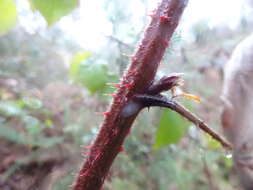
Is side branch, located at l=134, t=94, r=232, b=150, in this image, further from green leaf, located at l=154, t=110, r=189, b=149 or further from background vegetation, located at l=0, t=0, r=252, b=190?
green leaf, located at l=154, t=110, r=189, b=149

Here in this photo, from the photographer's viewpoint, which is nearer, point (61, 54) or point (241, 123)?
point (241, 123)

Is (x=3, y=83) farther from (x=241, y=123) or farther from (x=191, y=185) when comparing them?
(x=241, y=123)

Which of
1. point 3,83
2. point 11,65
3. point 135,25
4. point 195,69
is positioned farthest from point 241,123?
point 11,65

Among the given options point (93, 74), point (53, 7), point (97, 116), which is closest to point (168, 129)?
point (93, 74)

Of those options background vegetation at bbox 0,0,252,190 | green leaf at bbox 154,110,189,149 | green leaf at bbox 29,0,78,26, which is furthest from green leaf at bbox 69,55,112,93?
green leaf at bbox 29,0,78,26

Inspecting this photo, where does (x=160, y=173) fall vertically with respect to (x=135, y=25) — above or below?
below

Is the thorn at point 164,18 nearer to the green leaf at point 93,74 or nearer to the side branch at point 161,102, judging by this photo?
the side branch at point 161,102

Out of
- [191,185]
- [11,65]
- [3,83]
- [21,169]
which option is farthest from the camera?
[11,65]
